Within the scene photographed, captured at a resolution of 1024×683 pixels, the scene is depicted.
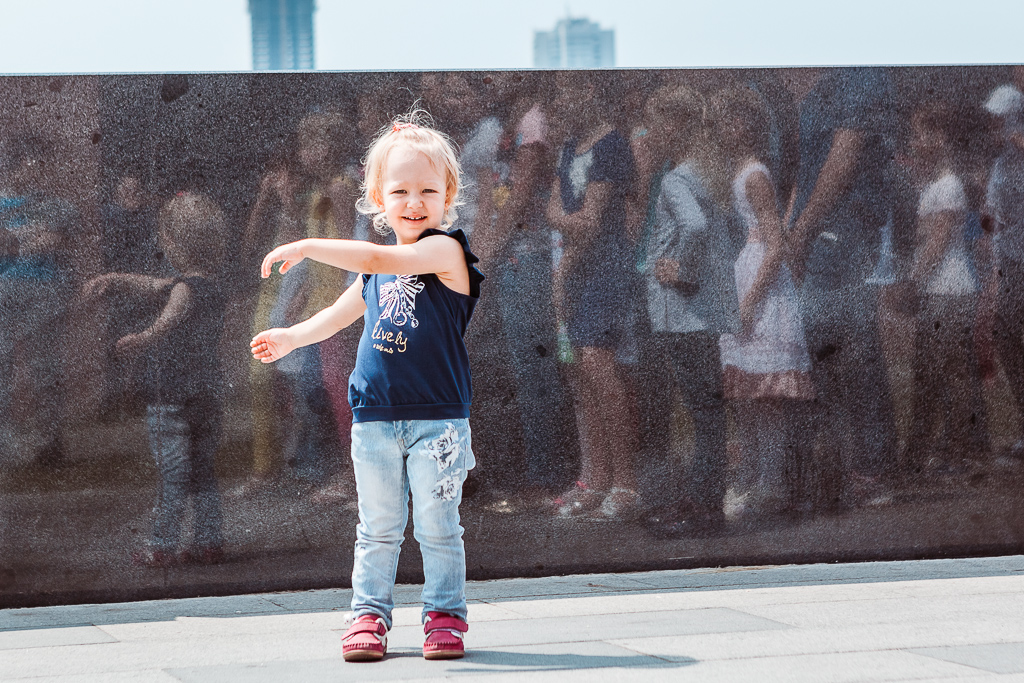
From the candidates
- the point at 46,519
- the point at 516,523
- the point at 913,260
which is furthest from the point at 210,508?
the point at 913,260

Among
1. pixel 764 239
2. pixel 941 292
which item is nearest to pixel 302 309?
pixel 764 239

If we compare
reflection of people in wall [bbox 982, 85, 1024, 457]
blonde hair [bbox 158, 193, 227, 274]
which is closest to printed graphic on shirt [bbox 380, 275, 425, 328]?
blonde hair [bbox 158, 193, 227, 274]

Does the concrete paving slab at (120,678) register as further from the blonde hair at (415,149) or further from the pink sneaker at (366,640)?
the blonde hair at (415,149)

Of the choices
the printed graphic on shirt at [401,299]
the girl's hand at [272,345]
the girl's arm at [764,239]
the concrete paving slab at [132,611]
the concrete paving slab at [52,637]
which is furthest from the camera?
the girl's arm at [764,239]

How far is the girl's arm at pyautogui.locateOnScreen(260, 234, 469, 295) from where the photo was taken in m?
2.86

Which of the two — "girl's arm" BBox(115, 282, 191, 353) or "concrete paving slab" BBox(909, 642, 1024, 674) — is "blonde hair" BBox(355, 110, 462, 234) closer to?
"girl's arm" BBox(115, 282, 191, 353)

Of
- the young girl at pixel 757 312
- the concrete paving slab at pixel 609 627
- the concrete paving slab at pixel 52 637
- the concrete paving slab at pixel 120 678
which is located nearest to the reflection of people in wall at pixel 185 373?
the concrete paving slab at pixel 52 637

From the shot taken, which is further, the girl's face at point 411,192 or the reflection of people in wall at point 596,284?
the reflection of people in wall at point 596,284

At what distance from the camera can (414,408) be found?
3.02 metres

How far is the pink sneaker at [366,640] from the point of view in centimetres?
297

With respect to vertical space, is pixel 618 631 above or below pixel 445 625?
below

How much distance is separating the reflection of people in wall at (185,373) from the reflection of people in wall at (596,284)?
1379 millimetres

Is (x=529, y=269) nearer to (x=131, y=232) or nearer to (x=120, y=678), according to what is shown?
(x=131, y=232)

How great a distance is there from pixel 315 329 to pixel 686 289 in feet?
5.91
